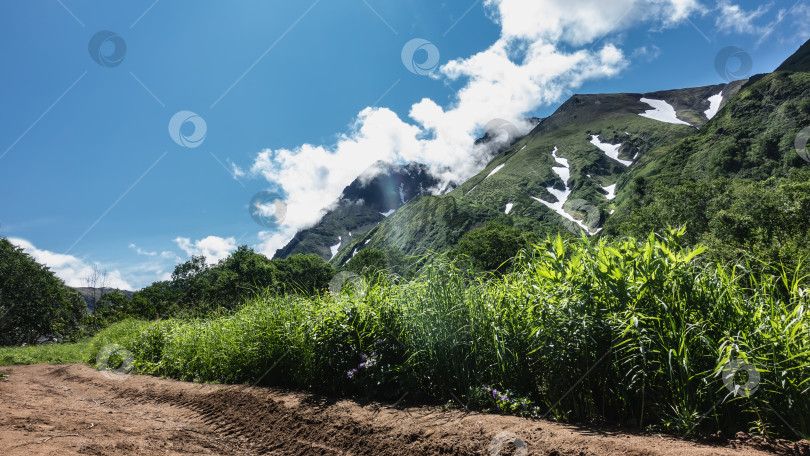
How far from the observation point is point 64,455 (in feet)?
8.89

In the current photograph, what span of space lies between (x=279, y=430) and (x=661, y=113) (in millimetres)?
196535

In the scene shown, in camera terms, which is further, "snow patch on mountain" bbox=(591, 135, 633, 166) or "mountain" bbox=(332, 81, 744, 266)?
"snow patch on mountain" bbox=(591, 135, 633, 166)

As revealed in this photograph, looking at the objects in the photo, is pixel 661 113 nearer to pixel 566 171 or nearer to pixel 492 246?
pixel 566 171

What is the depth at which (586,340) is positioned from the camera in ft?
10.8

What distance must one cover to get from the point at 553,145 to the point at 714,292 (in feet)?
572

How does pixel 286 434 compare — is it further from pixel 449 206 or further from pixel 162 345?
pixel 449 206

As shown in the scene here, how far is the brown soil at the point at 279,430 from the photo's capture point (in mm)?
2697

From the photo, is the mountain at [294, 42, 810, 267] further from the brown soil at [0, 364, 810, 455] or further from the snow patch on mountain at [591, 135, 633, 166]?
the brown soil at [0, 364, 810, 455]

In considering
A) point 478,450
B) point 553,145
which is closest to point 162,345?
point 478,450

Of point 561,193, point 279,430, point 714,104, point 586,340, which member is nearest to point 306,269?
point 279,430

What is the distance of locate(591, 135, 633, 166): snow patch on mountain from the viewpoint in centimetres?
13140

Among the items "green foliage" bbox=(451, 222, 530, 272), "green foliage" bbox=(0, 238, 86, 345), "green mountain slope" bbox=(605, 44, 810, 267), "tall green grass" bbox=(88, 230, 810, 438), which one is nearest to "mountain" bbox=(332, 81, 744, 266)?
"green mountain slope" bbox=(605, 44, 810, 267)

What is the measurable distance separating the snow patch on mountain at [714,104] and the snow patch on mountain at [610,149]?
140 ft

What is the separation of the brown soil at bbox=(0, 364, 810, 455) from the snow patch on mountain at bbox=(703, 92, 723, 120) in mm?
192983
